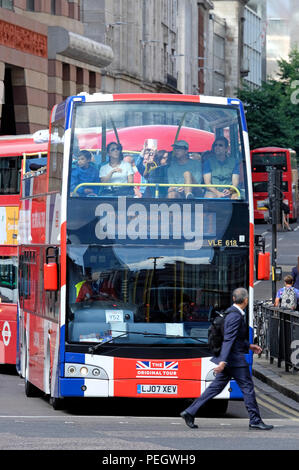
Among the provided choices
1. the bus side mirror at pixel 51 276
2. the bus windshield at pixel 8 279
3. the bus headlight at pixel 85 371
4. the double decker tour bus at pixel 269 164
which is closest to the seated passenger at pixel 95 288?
the bus side mirror at pixel 51 276

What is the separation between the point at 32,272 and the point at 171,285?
3636 mm

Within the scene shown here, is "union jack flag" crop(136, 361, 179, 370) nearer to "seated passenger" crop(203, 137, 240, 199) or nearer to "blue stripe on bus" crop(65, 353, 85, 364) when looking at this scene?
"blue stripe on bus" crop(65, 353, 85, 364)

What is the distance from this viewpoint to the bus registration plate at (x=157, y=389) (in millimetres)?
15305

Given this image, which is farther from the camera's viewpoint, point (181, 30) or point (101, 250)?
point (181, 30)

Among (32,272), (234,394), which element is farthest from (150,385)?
(32,272)

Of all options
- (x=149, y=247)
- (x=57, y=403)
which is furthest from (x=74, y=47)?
(x=149, y=247)

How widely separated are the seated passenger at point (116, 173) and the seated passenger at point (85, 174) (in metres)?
0.09

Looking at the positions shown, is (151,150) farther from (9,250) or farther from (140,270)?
(9,250)

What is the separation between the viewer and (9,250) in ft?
73.5

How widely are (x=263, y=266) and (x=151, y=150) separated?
1913 millimetres

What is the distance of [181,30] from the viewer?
3588 inches

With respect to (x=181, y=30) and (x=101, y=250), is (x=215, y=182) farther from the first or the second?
(x=181, y=30)

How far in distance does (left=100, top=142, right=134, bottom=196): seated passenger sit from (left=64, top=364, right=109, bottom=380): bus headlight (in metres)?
2.04
